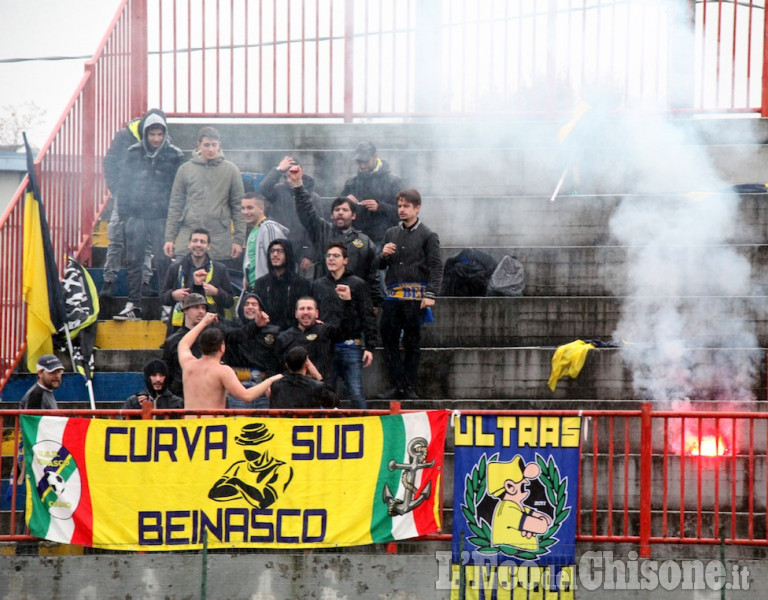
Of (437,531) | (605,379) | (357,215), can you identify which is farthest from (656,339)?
(437,531)

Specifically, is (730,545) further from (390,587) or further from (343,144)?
(343,144)

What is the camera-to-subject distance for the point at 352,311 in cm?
1104

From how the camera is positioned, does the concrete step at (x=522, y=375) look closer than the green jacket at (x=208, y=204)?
Yes

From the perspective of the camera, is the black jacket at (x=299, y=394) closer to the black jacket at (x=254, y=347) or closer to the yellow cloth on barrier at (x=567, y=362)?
the black jacket at (x=254, y=347)

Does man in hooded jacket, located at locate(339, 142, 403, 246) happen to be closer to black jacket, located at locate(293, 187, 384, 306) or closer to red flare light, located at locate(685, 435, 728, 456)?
black jacket, located at locate(293, 187, 384, 306)

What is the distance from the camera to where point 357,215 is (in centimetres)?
1275

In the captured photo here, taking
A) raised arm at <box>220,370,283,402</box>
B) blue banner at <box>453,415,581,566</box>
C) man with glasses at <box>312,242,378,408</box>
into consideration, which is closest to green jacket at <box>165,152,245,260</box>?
man with glasses at <box>312,242,378,408</box>

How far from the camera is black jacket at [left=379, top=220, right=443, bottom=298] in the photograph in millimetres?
11508

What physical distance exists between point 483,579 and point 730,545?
1.86 m

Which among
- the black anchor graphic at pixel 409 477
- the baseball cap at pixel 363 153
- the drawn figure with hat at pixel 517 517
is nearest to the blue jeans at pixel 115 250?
the baseball cap at pixel 363 153

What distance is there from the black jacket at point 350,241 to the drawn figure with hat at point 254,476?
2770mm

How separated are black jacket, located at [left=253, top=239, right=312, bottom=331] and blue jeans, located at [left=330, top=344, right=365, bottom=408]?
586 mm

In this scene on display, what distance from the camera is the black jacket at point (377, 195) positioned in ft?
41.7

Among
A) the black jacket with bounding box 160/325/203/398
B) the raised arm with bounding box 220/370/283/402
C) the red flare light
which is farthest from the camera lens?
the black jacket with bounding box 160/325/203/398
